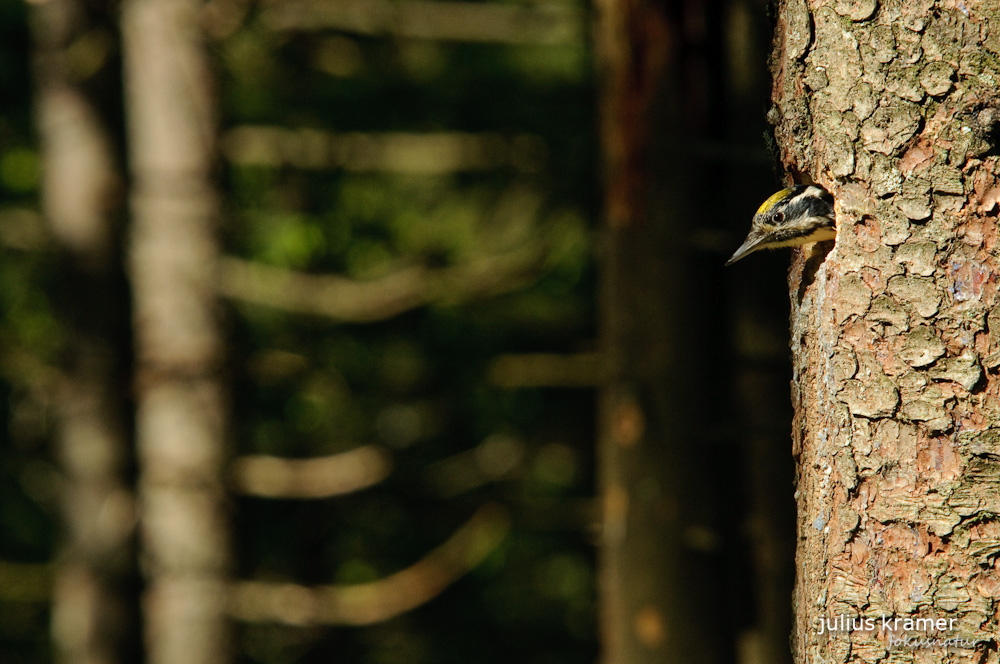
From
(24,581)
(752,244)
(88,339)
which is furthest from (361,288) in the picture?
(752,244)

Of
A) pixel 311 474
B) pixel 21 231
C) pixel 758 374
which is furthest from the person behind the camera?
pixel 21 231

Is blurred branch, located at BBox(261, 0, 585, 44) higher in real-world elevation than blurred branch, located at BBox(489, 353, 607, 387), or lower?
higher

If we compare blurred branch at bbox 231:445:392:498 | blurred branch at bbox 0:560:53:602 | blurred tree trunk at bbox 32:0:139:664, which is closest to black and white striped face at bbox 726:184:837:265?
blurred branch at bbox 231:445:392:498

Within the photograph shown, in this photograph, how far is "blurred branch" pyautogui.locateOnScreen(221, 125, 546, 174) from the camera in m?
4.39

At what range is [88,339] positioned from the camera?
3.94 meters

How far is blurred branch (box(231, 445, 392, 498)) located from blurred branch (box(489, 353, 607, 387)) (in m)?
0.77

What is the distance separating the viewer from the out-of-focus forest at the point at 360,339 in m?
2.09

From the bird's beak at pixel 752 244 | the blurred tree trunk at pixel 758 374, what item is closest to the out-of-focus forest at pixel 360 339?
the blurred tree trunk at pixel 758 374

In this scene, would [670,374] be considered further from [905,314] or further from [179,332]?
[179,332]

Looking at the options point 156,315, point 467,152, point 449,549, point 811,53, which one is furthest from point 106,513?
point 811,53

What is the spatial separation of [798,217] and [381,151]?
3.76 meters

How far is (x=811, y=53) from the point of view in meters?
0.88

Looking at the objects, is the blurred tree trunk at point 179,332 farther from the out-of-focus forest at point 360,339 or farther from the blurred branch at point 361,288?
the blurred branch at point 361,288

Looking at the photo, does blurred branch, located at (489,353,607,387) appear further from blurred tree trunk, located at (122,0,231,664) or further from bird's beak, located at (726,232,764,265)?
bird's beak, located at (726,232,764,265)
